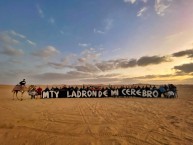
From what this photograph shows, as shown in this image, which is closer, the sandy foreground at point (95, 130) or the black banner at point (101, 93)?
the sandy foreground at point (95, 130)

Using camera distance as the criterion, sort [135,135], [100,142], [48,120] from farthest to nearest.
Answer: [48,120]
[135,135]
[100,142]

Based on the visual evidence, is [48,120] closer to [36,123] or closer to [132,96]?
[36,123]

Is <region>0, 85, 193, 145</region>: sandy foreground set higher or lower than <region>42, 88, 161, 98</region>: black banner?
lower

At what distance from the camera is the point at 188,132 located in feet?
36.2

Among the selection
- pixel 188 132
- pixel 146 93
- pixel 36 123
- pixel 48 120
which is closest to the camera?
pixel 188 132

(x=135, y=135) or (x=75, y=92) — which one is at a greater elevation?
(x=75, y=92)

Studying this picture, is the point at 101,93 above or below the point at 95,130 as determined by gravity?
above

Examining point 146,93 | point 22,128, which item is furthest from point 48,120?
point 146,93

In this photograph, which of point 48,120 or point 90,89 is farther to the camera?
point 90,89

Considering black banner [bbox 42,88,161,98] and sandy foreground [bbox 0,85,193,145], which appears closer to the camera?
sandy foreground [bbox 0,85,193,145]

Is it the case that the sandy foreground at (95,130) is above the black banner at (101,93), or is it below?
below

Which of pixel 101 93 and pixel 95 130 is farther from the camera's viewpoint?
pixel 101 93

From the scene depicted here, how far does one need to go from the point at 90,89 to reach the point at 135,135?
944 inches

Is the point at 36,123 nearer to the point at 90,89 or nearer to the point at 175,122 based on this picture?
the point at 175,122
